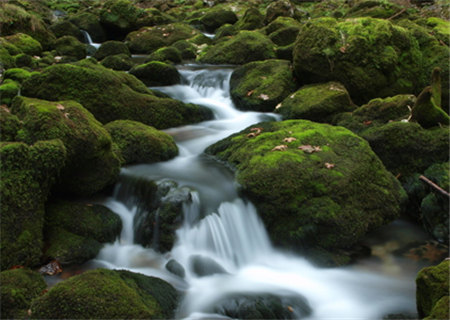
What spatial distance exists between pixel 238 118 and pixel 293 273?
555 cm

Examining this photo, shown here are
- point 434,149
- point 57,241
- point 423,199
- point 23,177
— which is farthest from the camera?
point 434,149

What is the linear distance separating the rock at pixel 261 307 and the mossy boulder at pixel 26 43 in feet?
40.9

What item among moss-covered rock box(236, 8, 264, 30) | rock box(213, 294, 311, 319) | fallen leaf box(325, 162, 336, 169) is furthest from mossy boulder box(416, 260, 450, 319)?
moss-covered rock box(236, 8, 264, 30)

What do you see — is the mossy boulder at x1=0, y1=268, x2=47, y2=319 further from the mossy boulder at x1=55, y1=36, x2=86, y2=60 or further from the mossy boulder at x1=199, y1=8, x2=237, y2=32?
the mossy boulder at x1=199, y1=8, x2=237, y2=32

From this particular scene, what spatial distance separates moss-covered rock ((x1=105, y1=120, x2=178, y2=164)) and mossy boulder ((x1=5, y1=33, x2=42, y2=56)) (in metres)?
8.19

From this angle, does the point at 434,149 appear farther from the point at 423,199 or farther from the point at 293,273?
the point at 293,273

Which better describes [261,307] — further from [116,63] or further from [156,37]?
[156,37]

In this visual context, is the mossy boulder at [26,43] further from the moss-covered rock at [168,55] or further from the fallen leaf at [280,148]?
the fallen leaf at [280,148]

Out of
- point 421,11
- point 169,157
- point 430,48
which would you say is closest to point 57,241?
point 169,157

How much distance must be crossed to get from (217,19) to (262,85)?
44.1 ft

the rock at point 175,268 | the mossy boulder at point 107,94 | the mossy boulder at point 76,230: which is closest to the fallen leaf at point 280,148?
the rock at point 175,268

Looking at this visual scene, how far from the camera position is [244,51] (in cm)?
1360

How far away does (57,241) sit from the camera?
4.46 m

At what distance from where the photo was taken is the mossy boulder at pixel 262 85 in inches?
382
